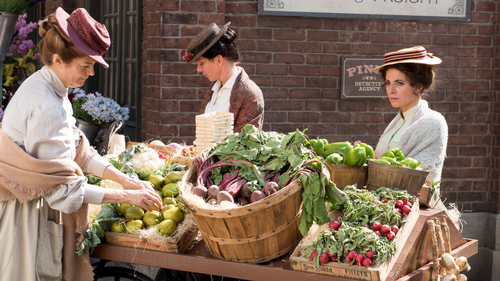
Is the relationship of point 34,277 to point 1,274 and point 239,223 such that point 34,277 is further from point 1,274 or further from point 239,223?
point 239,223

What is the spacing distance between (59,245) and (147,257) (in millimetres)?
464

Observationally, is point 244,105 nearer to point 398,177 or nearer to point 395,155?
point 395,155

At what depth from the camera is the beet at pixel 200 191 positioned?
2.51 meters

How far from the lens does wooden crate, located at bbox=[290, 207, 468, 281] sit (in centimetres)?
229

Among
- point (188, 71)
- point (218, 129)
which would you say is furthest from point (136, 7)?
point (218, 129)

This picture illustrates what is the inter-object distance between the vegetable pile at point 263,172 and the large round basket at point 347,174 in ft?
0.85

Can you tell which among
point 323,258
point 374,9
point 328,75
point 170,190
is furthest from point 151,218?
point 374,9

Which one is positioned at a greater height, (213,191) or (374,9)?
(374,9)

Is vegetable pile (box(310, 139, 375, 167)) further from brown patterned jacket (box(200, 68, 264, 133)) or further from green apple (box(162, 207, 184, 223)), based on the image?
brown patterned jacket (box(200, 68, 264, 133))

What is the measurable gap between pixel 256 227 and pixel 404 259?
0.76 metres

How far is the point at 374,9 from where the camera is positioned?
529cm

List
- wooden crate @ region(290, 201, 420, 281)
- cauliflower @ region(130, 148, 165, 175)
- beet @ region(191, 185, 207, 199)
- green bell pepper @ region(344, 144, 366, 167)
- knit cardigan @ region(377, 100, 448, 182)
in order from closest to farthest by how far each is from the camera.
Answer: wooden crate @ region(290, 201, 420, 281), beet @ region(191, 185, 207, 199), green bell pepper @ region(344, 144, 366, 167), knit cardigan @ region(377, 100, 448, 182), cauliflower @ region(130, 148, 165, 175)

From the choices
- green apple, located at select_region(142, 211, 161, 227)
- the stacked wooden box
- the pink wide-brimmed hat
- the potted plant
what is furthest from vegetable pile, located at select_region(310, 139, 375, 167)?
the potted plant

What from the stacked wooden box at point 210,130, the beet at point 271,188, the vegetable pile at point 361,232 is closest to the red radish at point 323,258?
the vegetable pile at point 361,232
